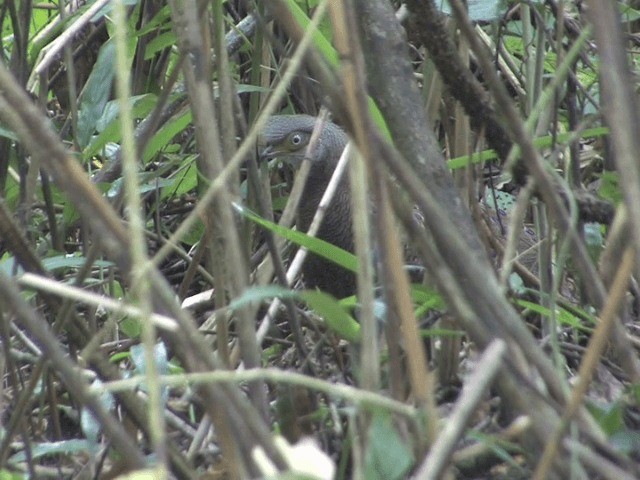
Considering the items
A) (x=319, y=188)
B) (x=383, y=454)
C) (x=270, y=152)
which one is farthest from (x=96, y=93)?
(x=319, y=188)

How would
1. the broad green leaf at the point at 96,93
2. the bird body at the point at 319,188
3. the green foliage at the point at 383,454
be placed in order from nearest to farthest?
the green foliage at the point at 383,454 → the broad green leaf at the point at 96,93 → the bird body at the point at 319,188

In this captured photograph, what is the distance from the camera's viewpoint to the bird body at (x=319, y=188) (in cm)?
277

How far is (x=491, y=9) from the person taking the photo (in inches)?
64.2

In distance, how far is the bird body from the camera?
277 centimetres

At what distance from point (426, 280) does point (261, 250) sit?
3.64 feet

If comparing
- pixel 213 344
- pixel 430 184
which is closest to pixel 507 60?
pixel 213 344

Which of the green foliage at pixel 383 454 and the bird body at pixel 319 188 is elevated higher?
the green foliage at pixel 383 454

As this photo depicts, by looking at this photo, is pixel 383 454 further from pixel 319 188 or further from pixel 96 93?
pixel 319 188

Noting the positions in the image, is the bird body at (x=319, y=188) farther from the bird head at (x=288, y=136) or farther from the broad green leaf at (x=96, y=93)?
the broad green leaf at (x=96, y=93)

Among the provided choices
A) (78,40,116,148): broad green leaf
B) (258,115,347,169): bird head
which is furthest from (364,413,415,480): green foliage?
(258,115,347,169): bird head

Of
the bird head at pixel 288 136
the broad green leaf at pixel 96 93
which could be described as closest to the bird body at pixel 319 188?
the bird head at pixel 288 136

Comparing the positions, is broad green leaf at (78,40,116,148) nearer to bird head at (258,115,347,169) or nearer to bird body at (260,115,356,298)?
bird body at (260,115,356,298)

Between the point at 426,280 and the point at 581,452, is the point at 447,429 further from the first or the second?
the point at 426,280

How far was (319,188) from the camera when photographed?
124 inches
